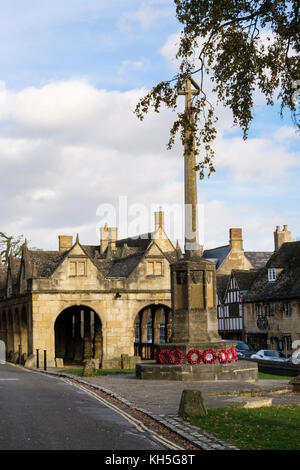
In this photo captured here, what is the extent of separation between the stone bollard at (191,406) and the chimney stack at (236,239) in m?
61.7

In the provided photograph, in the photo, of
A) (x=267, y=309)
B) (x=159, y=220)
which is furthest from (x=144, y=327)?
(x=159, y=220)

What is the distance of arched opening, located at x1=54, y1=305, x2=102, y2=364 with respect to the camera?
145ft

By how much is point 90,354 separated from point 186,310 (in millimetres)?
23306

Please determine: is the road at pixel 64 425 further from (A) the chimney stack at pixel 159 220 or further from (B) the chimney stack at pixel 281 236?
(A) the chimney stack at pixel 159 220

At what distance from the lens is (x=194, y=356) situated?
72.7 ft

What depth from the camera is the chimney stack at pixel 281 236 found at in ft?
201

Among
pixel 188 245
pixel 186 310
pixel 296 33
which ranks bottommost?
pixel 186 310

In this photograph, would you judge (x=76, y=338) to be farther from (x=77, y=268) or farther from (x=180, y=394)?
(x=180, y=394)

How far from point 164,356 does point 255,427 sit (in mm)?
10972

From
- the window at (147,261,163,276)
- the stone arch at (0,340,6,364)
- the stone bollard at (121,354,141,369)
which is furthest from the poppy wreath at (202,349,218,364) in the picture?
the stone arch at (0,340,6,364)

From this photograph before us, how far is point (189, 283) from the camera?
76.1 feet
